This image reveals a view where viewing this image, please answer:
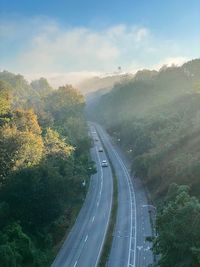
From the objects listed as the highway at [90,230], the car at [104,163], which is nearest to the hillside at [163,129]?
the car at [104,163]

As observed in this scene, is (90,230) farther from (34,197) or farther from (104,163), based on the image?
(104,163)

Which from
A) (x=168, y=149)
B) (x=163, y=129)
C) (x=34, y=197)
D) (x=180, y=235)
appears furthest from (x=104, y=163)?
(x=180, y=235)

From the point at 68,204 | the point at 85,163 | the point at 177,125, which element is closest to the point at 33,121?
the point at 85,163

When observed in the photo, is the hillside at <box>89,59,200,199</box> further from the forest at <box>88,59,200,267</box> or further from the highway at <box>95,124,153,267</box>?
the highway at <box>95,124,153,267</box>

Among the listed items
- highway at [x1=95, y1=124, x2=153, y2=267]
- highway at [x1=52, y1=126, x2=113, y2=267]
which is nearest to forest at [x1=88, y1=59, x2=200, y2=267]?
highway at [x1=95, y1=124, x2=153, y2=267]

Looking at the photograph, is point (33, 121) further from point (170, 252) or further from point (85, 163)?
point (170, 252)
